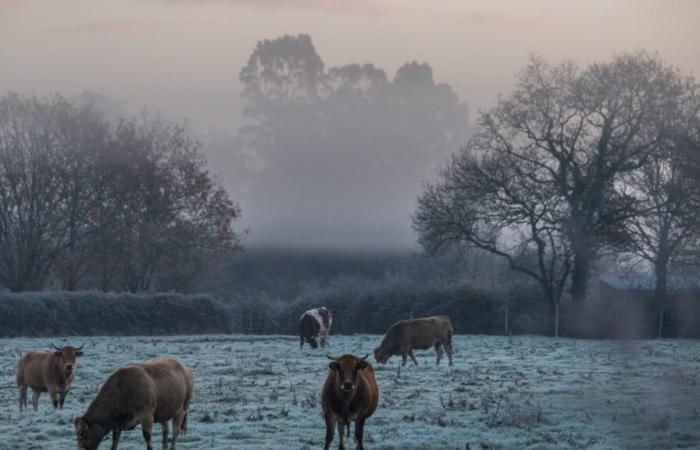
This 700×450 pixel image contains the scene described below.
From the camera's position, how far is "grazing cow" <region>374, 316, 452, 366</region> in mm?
32188

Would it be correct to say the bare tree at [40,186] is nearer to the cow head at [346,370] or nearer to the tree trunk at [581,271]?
the tree trunk at [581,271]

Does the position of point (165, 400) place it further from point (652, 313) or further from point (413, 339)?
Result: point (652, 313)

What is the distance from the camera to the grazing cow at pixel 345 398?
52.4 feet

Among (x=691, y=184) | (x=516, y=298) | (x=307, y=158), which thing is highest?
(x=307, y=158)

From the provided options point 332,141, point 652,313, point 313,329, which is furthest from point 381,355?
point 332,141

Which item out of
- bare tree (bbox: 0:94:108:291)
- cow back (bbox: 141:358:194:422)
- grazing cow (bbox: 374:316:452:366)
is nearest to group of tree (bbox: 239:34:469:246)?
bare tree (bbox: 0:94:108:291)

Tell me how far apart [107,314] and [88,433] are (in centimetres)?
3894

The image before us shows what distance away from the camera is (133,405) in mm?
15172

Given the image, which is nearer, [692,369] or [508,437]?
[508,437]

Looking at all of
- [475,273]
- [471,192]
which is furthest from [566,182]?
[475,273]

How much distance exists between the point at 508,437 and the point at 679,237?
37427 mm

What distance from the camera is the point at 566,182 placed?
2094 inches

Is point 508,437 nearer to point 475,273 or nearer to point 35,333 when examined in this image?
point 35,333

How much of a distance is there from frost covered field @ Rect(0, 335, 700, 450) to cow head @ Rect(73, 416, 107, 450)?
5.16 feet
